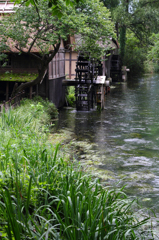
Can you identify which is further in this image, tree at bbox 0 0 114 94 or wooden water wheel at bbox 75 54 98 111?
wooden water wheel at bbox 75 54 98 111

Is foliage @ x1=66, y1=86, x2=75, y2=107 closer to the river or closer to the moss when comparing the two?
the river

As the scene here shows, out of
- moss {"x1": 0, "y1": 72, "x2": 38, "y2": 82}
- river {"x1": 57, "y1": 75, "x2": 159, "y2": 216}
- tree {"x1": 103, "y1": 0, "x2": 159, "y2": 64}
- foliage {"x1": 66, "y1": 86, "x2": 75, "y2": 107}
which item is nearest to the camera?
river {"x1": 57, "y1": 75, "x2": 159, "y2": 216}

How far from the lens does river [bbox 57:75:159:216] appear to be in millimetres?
7098

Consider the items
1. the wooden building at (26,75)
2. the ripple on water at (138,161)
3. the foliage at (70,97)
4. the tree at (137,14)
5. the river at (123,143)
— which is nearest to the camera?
the river at (123,143)

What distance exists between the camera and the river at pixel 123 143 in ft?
23.3

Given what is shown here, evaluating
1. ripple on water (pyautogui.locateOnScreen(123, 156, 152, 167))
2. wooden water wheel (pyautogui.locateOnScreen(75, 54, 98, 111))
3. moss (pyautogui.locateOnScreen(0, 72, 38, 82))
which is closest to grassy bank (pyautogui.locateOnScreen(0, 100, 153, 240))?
ripple on water (pyautogui.locateOnScreen(123, 156, 152, 167))

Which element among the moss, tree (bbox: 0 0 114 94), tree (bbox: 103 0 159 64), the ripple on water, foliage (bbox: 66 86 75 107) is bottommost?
the ripple on water

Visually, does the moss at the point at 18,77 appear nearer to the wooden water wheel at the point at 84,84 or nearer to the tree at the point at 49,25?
the tree at the point at 49,25

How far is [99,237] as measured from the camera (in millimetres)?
3424

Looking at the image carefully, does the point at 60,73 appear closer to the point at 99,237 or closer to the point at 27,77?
the point at 27,77

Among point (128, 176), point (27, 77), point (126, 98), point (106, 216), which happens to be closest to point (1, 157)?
point (106, 216)

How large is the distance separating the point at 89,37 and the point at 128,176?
9279 mm

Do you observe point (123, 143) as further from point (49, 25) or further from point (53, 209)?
point (53, 209)

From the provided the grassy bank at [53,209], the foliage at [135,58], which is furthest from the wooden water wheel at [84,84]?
the foliage at [135,58]
